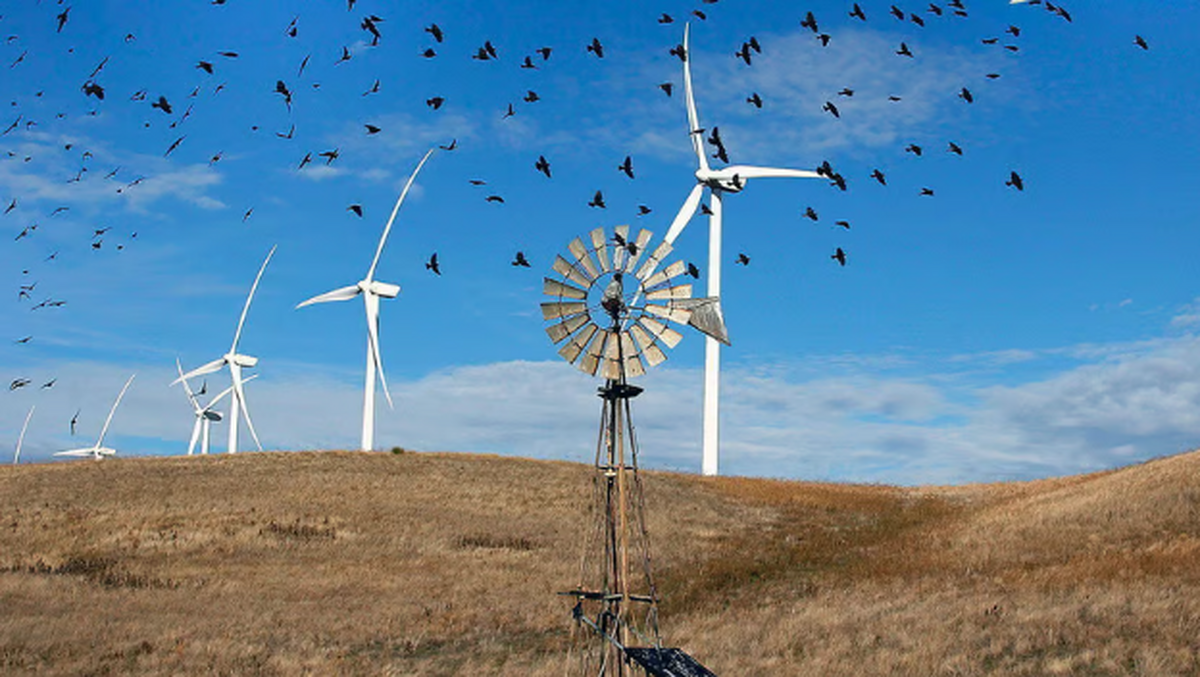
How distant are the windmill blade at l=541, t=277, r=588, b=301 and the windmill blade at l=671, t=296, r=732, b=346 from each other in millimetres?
1532

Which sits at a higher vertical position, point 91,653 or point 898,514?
point 898,514

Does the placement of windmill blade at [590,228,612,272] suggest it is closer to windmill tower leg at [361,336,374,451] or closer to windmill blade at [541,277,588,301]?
windmill blade at [541,277,588,301]

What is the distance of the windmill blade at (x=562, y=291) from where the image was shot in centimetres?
1730

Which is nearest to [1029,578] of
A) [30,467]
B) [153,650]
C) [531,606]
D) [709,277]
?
[531,606]

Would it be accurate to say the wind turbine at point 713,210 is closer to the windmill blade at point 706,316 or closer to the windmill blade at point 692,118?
the windmill blade at point 692,118

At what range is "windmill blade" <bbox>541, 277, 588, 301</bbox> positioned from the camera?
17.3 m

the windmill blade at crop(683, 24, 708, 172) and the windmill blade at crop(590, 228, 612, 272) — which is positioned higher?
the windmill blade at crop(683, 24, 708, 172)

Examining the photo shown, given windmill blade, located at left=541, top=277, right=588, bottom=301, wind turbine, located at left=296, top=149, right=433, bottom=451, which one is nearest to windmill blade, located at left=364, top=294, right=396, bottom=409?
wind turbine, located at left=296, top=149, right=433, bottom=451

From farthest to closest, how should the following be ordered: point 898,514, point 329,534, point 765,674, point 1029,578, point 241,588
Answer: point 898,514
point 329,534
point 241,588
point 1029,578
point 765,674

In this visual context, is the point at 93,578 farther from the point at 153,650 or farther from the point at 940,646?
the point at 940,646

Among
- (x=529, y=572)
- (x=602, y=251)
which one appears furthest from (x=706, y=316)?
(x=529, y=572)

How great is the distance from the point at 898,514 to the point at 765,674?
104 ft

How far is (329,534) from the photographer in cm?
4050

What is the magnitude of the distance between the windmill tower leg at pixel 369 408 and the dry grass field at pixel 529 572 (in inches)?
212
